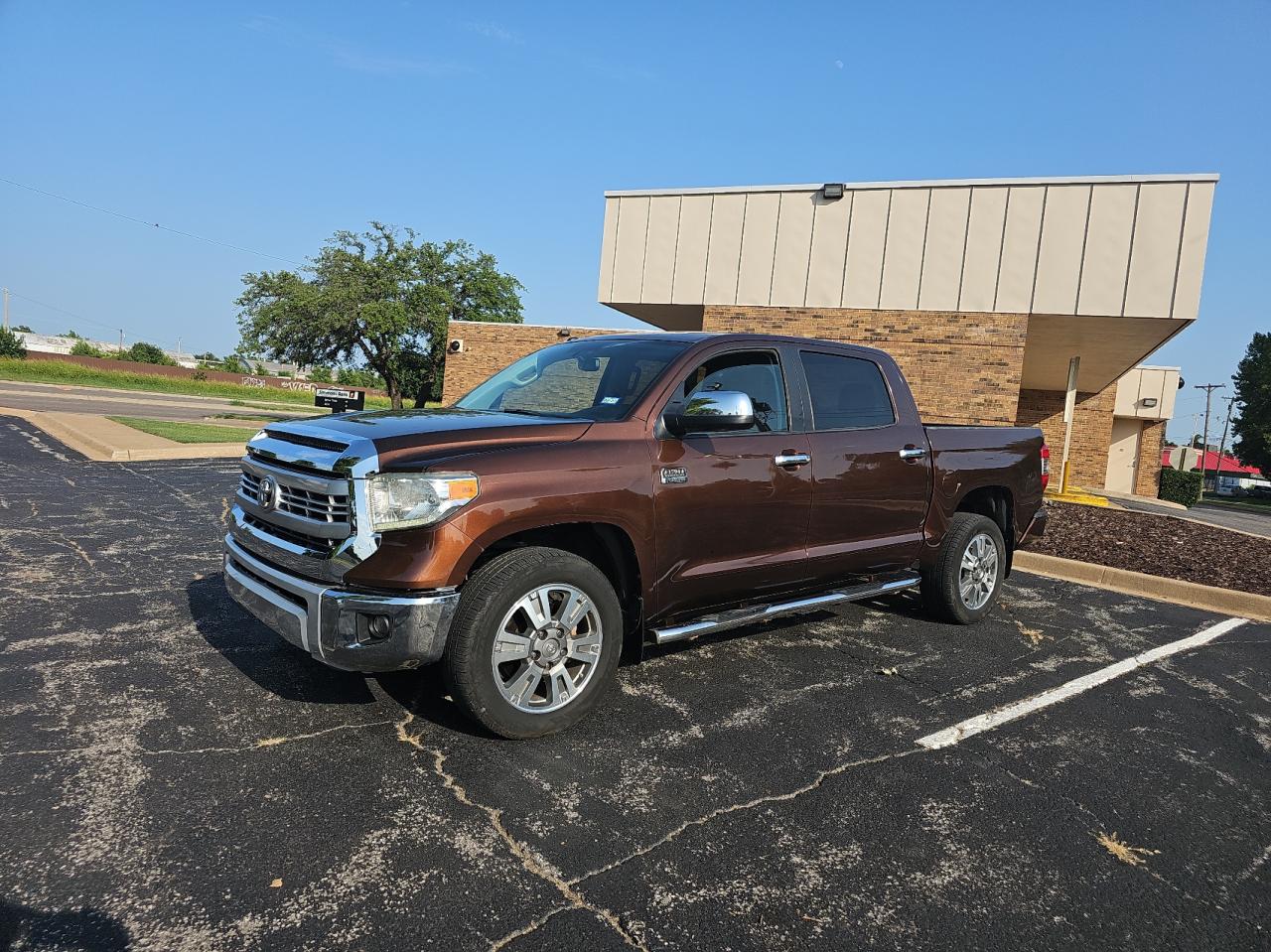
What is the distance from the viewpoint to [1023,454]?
6180 millimetres

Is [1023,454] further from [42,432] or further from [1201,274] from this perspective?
[42,432]

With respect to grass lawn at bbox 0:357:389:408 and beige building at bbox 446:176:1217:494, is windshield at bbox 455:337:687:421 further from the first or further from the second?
grass lawn at bbox 0:357:389:408

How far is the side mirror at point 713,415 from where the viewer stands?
369cm

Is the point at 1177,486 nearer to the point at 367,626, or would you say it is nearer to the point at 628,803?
the point at 628,803

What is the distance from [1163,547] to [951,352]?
5.59 metres

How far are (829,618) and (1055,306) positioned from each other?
10.2 metres

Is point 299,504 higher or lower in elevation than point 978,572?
higher

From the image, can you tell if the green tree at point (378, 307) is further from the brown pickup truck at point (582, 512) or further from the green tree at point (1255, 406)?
the green tree at point (1255, 406)

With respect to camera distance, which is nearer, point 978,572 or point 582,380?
point 582,380

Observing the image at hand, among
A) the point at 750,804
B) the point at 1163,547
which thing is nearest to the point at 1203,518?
the point at 1163,547

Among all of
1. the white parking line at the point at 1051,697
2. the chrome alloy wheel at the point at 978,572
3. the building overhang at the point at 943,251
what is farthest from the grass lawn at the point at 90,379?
the white parking line at the point at 1051,697

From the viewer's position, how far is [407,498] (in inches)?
123

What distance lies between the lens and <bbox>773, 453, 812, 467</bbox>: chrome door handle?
4312 millimetres

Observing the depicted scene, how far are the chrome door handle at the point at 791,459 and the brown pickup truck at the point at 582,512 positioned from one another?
0.01 meters
